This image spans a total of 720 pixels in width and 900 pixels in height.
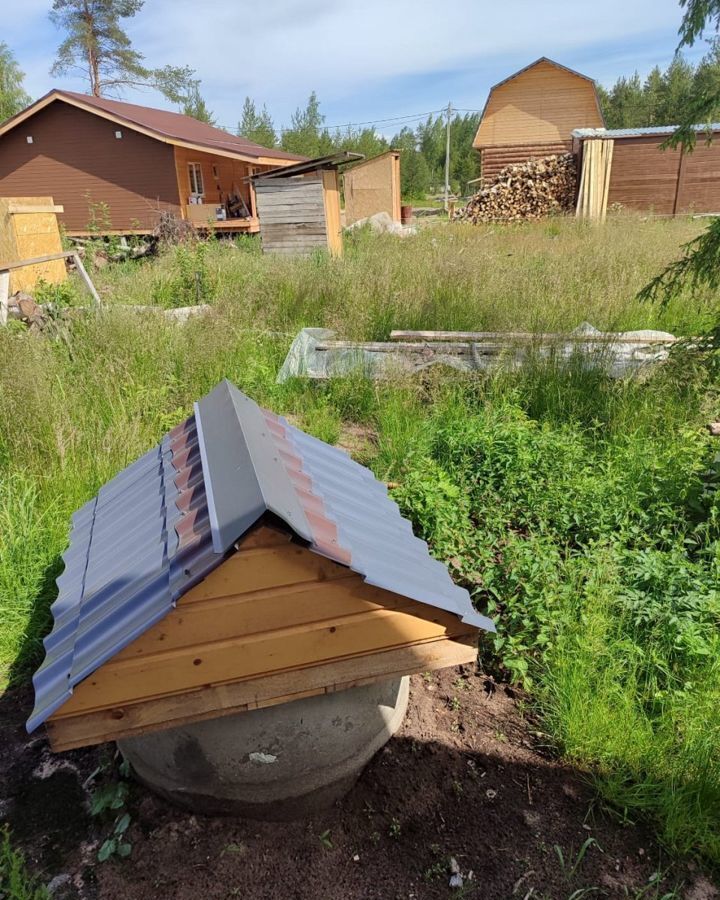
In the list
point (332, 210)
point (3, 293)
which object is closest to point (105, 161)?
point (332, 210)

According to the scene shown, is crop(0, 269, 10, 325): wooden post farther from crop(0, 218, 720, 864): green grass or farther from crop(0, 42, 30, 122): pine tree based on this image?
crop(0, 42, 30, 122): pine tree

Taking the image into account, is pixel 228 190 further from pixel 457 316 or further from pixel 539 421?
pixel 539 421

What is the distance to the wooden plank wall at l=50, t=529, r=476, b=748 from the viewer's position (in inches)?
68.9

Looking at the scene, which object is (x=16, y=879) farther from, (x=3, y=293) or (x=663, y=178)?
(x=663, y=178)

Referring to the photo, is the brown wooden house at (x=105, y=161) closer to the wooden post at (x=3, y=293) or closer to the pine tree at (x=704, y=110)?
the wooden post at (x=3, y=293)

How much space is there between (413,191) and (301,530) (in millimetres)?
57663

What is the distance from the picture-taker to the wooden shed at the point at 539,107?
26422 mm

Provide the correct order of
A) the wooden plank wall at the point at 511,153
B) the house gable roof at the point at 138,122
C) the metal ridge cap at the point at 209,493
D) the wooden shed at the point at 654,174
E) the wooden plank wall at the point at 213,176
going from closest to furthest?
the metal ridge cap at the point at 209,493
the wooden shed at the point at 654,174
the house gable roof at the point at 138,122
the wooden plank wall at the point at 213,176
the wooden plank wall at the point at 511,153

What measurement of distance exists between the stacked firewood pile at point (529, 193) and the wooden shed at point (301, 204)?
9.06 metres

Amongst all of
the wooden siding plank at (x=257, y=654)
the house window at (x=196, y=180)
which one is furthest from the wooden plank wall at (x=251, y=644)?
the house window at (x=196, y=180)

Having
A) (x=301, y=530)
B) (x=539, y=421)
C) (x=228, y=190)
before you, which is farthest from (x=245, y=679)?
(x=228, y=190)

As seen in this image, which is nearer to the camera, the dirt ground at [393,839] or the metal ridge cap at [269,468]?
the metal ridge cap at [269,468]

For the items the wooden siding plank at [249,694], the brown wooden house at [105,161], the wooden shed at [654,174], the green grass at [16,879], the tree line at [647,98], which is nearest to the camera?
the wooden siding plank at [249,694]

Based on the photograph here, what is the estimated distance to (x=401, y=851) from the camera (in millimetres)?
2160
